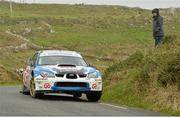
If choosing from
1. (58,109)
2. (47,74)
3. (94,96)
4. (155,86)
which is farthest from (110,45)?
(58,109)

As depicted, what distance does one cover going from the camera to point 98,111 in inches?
712

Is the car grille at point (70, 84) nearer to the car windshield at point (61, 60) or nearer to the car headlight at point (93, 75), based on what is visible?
the car headlight at point (93, 75)

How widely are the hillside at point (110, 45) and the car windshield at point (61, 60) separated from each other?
1669 mm

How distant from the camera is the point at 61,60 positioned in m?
23.0

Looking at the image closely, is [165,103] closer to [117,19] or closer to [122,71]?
[122,71]

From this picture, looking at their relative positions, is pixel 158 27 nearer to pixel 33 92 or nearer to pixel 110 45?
pixel 33 92

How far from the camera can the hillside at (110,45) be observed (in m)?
21.8

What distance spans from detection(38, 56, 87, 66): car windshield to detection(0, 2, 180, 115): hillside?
5.48 ft

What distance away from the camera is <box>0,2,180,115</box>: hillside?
21812 millimetres

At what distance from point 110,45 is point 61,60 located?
50706 mm

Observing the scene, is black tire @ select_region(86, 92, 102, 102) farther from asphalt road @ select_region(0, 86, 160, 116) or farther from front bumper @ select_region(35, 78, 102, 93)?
asphalt road @ select_region(0, 86, 160, 116)

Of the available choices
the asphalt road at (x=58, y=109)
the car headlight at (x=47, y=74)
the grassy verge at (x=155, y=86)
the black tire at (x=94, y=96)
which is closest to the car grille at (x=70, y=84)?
the car headlight at (x=47, y=74)

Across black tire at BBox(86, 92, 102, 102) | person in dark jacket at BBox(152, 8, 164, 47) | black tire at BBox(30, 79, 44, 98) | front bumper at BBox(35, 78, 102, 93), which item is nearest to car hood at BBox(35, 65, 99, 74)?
front bumper at BBox(35, 78, 102, 93)

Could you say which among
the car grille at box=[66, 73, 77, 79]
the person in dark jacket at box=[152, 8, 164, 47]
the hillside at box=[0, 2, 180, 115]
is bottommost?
the hillside at box=[0, 2, 180, 115]
